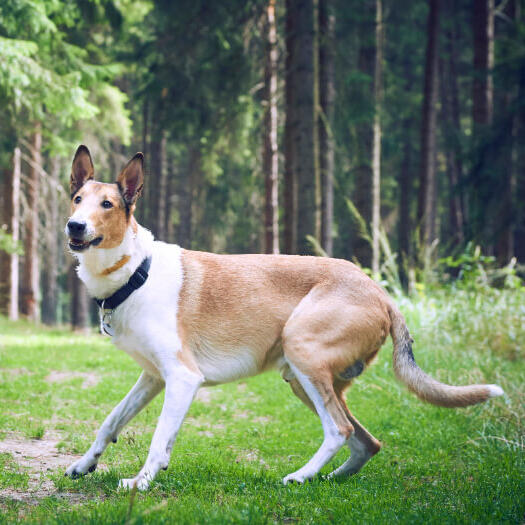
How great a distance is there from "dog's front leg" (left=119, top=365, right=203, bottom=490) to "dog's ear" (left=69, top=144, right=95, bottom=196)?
1638mm

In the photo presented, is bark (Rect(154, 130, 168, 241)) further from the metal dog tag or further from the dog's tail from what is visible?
the dog's tail

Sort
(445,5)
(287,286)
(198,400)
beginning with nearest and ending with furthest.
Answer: (287,286) → (198,400) → (445,5)

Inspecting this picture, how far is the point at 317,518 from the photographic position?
3.71m

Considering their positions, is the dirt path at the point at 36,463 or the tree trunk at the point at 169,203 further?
the tree trunk at the point at 169,203

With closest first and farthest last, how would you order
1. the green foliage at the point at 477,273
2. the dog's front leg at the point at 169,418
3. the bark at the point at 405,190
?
the dog's front leg at the point at 169,418
the green foliage at the point at 477,273
the bark at the point at 405,190

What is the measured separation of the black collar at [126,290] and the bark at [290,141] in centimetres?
770

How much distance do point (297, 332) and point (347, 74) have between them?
1350 centimetres

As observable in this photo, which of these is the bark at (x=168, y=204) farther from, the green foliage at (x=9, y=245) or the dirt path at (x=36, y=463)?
the dirt path at (x=36, y=463)

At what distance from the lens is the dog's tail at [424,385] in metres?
4.45

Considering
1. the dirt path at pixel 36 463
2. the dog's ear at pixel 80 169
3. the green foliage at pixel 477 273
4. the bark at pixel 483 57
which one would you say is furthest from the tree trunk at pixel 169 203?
the dog's ear at pixel 80 169

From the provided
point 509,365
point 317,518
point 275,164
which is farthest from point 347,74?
point 317,518

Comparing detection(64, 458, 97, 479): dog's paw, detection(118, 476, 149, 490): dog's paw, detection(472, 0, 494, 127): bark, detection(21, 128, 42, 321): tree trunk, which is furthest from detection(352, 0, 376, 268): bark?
detection(118, 476, 149, 490): dog's paw

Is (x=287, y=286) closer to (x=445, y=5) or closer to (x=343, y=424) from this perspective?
(x=343, y=424)

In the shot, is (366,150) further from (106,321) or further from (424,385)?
(106,321)
